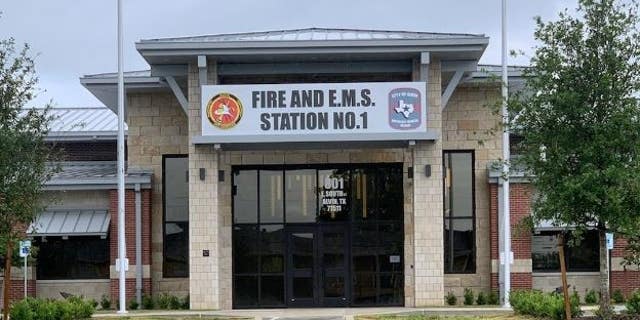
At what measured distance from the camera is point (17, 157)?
19.8 metres

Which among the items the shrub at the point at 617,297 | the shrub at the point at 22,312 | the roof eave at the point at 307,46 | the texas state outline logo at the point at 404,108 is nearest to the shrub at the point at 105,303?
the shrub at the point at 22,312

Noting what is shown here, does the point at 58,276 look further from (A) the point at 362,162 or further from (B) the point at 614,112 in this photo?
(B) the point at 614,112

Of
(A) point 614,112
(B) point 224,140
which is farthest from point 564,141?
(B) point 224,140

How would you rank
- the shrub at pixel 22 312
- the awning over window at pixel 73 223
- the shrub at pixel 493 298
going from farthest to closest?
1. the awning over window at pixel 73 223
2. the shrub at pixel 493 298
3. the shrub at pixel 22 312

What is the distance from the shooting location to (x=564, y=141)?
1858cm

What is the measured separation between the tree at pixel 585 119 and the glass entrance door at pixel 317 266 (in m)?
10.0

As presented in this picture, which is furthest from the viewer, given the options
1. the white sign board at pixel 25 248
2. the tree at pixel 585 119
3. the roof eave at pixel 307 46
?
the roof eave at pixel 307 46

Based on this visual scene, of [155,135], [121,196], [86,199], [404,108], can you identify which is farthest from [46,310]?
[404,108]

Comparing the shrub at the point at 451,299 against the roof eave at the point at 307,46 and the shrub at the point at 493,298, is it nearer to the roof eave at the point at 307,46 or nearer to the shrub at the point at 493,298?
the shrub at the point at 493,298

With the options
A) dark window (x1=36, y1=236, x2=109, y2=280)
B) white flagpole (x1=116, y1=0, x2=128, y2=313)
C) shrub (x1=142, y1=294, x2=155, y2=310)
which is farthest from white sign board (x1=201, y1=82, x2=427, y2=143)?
dark window (x1=36, y1=236, x2=109, y2=280)

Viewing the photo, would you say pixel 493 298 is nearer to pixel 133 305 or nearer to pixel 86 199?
pixel 133 305

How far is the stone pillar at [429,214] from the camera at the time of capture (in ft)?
86.9

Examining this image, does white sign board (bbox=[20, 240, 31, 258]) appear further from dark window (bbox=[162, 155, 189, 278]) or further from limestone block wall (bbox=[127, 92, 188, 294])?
dark window (bbox=[162, 155, 189, 278])

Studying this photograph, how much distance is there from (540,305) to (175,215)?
43.1ft
